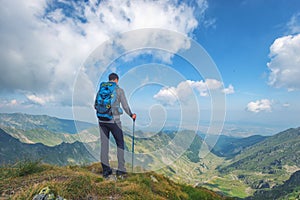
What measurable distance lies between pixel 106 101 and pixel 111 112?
482 millimetres

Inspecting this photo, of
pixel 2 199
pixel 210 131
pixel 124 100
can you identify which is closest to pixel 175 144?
pixel 210 131

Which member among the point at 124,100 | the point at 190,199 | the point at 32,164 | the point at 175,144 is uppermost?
the point at 124,100

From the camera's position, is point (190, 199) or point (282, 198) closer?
point (190, 199)

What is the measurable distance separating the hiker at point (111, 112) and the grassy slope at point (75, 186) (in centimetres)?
140

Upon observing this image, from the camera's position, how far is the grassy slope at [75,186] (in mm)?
6133

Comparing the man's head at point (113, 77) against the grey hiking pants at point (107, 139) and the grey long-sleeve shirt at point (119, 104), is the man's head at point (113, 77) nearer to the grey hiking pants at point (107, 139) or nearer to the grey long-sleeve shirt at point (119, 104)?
the grey long-sleeve shirt at point (119, 104)

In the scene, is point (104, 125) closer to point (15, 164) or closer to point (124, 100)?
point (124, 100)

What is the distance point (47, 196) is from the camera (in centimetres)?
548

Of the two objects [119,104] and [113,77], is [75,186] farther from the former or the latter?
[113,77]

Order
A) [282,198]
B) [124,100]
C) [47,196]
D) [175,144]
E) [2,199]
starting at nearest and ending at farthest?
[47,196], [2,199], [124,100], [175,144], [282,198]

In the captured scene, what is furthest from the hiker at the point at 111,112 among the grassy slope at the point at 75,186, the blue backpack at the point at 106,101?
the grassy slope at the point at 75,186

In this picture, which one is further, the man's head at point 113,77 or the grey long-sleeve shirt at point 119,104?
the man's head at point 113,77

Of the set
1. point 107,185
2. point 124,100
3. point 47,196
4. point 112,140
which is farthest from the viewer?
point 112,140

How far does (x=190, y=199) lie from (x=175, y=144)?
2.54 m
